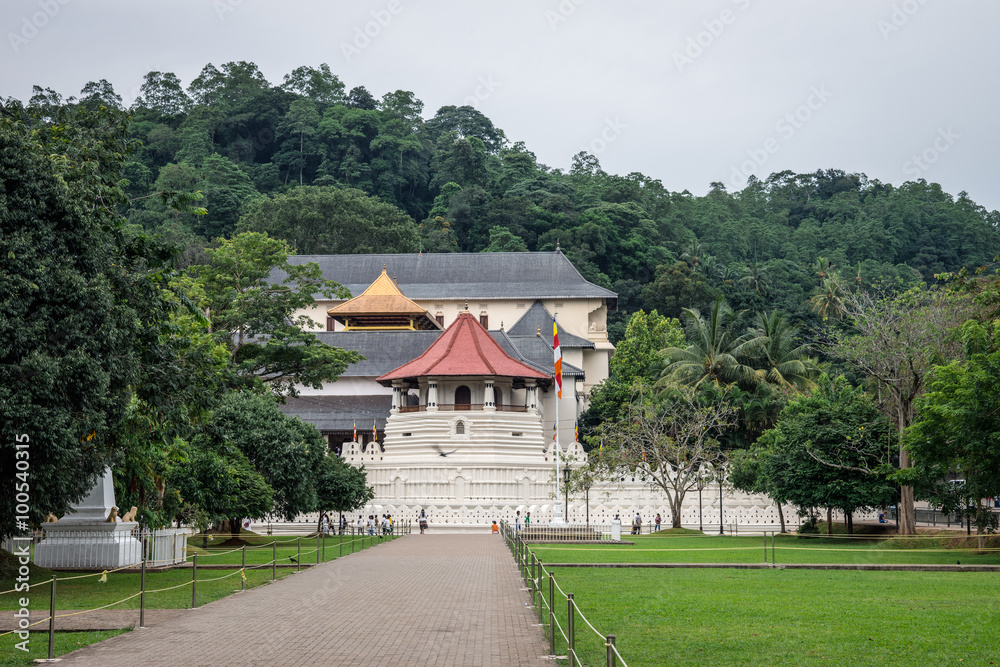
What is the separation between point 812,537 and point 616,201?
Result: 77.4 m

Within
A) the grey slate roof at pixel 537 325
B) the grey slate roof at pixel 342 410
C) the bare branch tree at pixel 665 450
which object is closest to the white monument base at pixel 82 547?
the bare branch tree at pixel 665 450

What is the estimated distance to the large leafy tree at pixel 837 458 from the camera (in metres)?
33.4

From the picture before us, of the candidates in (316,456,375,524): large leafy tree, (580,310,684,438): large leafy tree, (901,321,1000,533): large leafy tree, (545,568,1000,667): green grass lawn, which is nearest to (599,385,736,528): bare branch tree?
(316,456,375,524): large leafy tree

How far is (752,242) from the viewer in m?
106

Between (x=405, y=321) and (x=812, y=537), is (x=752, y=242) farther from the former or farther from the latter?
(x=812, y=537)

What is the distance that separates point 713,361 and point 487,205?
51.2 m

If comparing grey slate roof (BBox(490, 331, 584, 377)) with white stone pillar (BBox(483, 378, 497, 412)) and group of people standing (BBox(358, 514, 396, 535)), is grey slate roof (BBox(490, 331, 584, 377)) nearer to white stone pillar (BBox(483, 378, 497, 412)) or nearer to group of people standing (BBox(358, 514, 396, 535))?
white stone pillar (BBox(483, 378, 497, 412))

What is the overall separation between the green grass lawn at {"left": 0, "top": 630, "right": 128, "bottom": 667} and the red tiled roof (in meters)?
39.3

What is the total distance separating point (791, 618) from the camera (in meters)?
13.7

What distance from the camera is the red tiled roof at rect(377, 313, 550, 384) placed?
5225cm

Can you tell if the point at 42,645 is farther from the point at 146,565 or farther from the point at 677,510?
the point at 677,510

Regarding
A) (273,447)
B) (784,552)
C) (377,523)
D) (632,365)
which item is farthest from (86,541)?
(632,365)

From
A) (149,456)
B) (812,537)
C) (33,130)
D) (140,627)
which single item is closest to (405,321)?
(812,537)

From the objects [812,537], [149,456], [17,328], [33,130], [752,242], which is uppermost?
[752,242]
